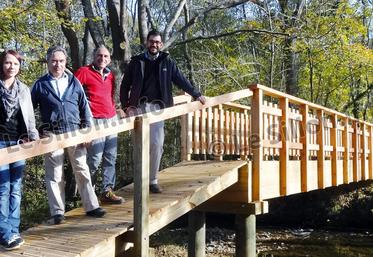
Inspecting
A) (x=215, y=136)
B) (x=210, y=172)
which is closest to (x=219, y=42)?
(x=215, y=136)

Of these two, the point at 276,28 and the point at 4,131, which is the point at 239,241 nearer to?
the point at 4,131

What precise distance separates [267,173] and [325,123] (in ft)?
9.57

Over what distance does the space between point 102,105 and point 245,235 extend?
3345 millimetres

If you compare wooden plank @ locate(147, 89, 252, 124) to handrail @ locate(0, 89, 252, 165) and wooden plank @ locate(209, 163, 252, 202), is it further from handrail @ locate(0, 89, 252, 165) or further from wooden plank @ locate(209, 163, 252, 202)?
wooden plank @ locate(209, 163, 252, 202)

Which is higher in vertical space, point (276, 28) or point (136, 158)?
point (276, 28)

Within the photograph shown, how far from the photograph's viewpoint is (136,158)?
151 inches

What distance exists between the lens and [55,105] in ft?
13.1

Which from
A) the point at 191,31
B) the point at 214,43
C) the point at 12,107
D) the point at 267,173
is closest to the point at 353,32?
the point at 214,43

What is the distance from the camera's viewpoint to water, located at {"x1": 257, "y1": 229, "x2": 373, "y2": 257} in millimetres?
11008

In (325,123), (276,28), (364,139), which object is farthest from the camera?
(276,28)

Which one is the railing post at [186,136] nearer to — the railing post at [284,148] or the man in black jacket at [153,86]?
the railing post at [284,148]

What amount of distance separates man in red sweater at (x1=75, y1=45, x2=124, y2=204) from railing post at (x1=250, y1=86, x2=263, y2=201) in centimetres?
215

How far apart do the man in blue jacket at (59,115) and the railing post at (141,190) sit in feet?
1.87

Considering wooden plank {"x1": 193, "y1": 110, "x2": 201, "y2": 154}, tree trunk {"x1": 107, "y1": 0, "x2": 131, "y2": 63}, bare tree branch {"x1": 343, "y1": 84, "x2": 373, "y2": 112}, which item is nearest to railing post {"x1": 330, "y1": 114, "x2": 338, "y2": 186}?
wooden plank {"x1": 193, "y1": 110, "x2": 201, "y2": 154}
